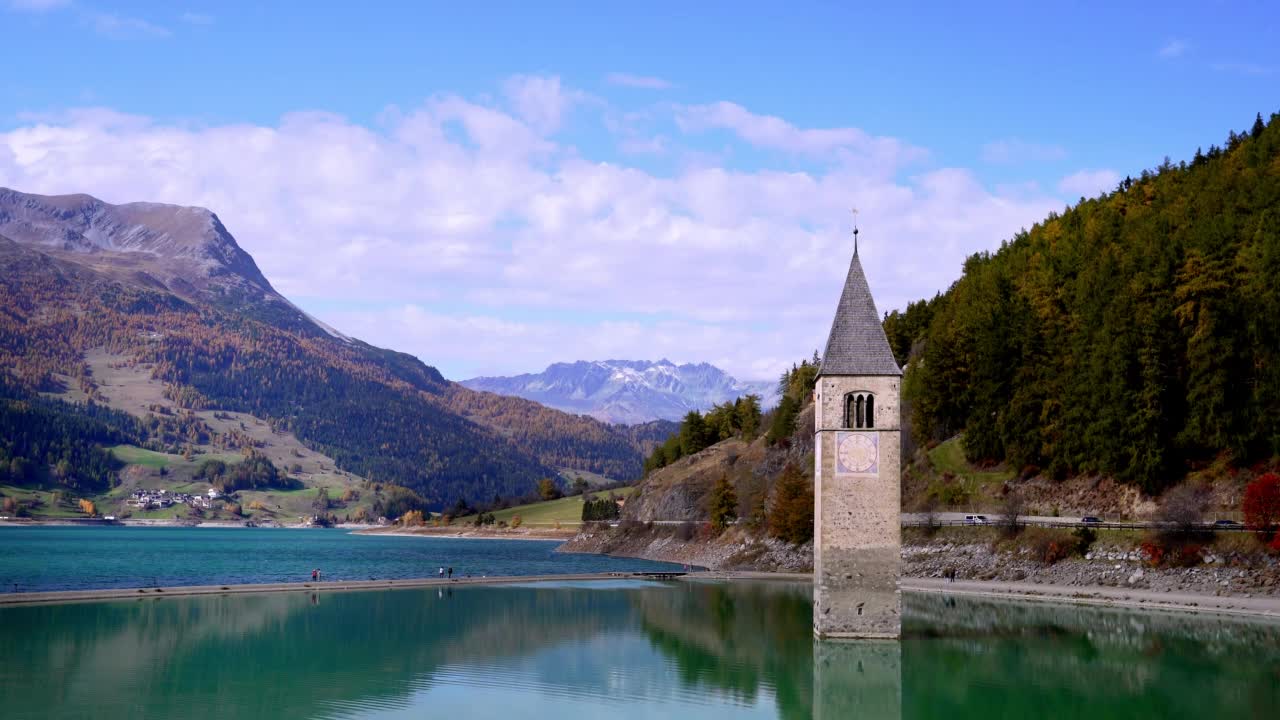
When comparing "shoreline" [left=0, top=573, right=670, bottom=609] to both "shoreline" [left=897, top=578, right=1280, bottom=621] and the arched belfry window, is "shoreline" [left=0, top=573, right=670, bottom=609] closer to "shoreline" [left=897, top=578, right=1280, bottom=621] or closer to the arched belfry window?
"shoreline" [left=897, top=578, right=1280, bottom=621]

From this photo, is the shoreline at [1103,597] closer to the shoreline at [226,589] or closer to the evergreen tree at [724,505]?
the shoreline at [226,589]

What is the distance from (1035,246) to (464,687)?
69.4 m

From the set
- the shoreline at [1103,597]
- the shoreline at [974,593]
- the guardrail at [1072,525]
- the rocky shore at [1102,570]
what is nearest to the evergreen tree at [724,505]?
the shoreline at [974,593]

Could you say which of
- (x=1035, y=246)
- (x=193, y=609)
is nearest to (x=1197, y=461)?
(x=1035, y=246)

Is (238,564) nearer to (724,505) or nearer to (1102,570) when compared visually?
(724,505)

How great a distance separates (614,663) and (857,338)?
15315 mm

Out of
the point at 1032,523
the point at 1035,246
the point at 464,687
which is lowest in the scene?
the point at 464,687

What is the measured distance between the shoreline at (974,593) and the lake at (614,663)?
196cm

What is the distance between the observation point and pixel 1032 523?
64688 mm

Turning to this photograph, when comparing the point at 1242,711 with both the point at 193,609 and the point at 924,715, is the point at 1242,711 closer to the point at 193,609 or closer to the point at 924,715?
the point at 924,715

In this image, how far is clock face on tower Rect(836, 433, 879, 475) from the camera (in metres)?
41.6

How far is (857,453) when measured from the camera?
41.7 meters

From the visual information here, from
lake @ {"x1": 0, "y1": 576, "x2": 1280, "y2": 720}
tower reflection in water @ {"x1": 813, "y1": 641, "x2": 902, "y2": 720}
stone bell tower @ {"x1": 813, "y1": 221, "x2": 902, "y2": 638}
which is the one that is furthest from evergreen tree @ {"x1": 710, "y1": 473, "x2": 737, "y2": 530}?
tower reflection in water @ {"x1": 813, "y1": 641, "x2": 902, "y2": 720}

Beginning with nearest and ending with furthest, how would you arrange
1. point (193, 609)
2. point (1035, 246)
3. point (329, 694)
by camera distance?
1. point (329, 694)
2. point (193, 609)
3. point (1035, 246)
